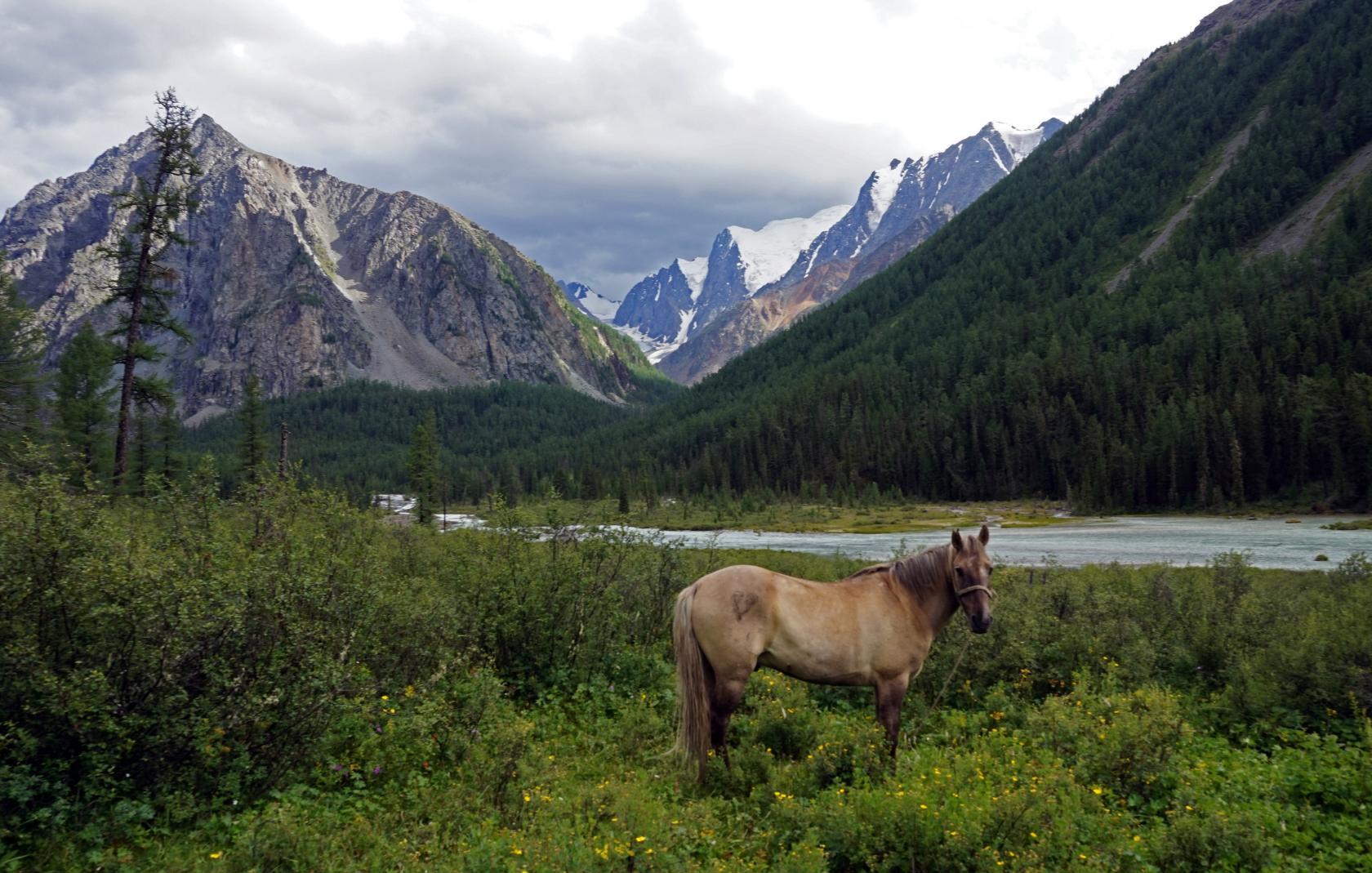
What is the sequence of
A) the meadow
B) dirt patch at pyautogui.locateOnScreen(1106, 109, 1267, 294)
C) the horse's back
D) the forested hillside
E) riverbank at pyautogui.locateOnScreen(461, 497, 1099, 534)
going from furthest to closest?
dirt patch at pyautogui.locateOnScreen(1106, 109, 1267, 294) < the forested hillside < riverbank at pyautogui.locateOnScreen(461, 497, 1099, 534) < the horse's back < the meadow

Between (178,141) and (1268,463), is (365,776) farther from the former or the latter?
(1268,463)

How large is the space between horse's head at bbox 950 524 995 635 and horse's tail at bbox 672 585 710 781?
3.20 metres

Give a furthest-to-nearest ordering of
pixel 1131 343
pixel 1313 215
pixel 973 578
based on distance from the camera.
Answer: pixel 1313 215
pixel 1131 343
pixel 973 578

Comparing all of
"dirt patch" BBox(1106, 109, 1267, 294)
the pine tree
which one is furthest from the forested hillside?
the pine tree

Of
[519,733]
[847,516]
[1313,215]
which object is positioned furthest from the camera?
[1313,215]

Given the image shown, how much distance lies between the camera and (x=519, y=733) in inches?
285

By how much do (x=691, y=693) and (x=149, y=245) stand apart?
22030 millimetres

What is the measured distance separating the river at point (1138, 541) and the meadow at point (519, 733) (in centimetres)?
1602

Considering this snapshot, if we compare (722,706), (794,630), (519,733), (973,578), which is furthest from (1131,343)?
(519,733)

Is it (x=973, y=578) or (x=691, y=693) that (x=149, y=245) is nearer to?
(x=691, y=693)

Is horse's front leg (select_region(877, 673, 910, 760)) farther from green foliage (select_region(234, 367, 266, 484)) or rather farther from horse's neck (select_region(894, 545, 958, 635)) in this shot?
green foliage (select_region(234, 367, 266, 484))

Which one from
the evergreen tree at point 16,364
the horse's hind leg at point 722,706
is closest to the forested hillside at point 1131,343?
the horse's hind leg at point 722,706

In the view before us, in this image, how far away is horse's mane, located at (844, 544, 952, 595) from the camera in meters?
8.05

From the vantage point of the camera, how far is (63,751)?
5.31m
